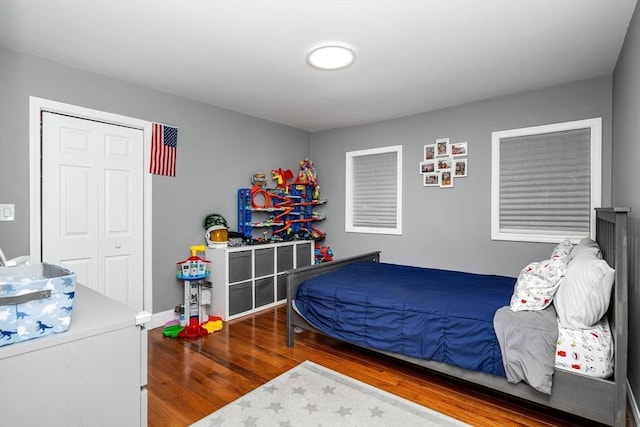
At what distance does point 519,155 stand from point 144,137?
405 cm

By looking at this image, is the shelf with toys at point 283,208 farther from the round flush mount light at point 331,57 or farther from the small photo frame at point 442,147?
the round flush mount light at point 331,57

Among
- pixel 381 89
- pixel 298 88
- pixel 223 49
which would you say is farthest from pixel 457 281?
pixel 223 49

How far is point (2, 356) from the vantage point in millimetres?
961

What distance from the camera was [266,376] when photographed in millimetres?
2510

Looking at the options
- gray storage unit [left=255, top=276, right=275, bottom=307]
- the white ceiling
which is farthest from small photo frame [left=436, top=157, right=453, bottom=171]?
gray storage unit [left=255, top=276, right=275, bottom=307]

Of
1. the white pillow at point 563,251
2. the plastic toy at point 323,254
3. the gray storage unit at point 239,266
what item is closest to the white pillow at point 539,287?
the white pillow at point 563,251

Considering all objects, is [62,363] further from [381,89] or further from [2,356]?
[381,89]

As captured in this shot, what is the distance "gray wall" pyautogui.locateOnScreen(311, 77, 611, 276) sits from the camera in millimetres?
3311

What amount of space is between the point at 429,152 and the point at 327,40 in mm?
2254

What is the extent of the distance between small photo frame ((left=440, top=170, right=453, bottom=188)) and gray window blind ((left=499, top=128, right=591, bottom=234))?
22.0 inches

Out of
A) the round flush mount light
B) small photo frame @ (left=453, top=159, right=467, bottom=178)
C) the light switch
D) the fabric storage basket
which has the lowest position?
the fabric storage basket

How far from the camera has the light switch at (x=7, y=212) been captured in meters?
2.60

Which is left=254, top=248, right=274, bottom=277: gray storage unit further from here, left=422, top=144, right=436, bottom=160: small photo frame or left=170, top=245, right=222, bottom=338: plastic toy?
left=422, top=144, right=436, bottom=160: small photo frame

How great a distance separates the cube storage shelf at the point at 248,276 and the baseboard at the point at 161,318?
0.42 m
